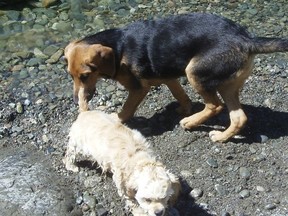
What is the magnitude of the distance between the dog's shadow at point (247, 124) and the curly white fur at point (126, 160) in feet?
2.54

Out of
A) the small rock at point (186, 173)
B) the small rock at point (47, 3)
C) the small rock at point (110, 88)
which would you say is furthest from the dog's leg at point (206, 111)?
the small rock at point (47, 3)

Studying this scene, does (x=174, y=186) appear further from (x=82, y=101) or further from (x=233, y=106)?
(x=82, y=101)

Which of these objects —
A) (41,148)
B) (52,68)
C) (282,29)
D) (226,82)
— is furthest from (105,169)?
(282,29)

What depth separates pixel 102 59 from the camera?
217 inches

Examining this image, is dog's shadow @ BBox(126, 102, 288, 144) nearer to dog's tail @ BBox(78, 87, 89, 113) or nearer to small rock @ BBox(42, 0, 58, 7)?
dog's tail @ BBox(78, 87, 89, 113)

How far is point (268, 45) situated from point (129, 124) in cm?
158

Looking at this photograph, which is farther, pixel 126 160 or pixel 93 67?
pixel 93 67

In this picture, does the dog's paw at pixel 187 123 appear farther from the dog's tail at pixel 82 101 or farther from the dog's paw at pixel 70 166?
the dog's paw at pixel 70 166

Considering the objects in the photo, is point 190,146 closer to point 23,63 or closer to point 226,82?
point 226,82

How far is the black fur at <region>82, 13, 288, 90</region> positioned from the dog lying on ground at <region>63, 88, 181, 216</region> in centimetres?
75

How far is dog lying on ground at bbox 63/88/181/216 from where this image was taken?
4.43 meters

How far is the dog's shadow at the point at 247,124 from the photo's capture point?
5.84 meters

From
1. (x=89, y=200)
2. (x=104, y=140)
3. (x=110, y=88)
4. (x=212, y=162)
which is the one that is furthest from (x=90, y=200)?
(x=110, y=88)

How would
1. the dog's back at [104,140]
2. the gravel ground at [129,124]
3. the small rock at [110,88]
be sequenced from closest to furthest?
the dog's back at [104,140], the gravel ground at [129,124], the small rock at [110,88]
